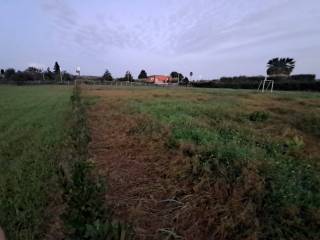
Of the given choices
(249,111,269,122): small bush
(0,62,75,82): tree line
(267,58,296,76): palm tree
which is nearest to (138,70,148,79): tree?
(0,62,75,82): tree line

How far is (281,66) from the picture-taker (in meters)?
83.4

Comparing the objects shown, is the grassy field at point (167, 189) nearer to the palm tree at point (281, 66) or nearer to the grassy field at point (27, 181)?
the grassy field at point (27, 181)

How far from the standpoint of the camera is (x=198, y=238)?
9.29ft

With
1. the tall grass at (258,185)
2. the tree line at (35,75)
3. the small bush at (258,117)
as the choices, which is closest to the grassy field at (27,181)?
the tall grass at (258,185)

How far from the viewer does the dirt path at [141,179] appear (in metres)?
3.13

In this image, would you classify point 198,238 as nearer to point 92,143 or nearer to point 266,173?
point 266,173

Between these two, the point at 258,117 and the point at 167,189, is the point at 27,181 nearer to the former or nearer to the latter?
the point at 167,189

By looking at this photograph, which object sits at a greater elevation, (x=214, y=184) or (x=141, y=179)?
(x=214, y=184)

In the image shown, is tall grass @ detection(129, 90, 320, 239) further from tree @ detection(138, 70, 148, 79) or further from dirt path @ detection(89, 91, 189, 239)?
tree @ detection(138, 70, 148, 79)

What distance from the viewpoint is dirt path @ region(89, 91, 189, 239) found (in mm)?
3127

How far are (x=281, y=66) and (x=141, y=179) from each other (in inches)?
Result: 3444

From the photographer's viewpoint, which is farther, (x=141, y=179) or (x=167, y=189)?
(x=141, y=179)

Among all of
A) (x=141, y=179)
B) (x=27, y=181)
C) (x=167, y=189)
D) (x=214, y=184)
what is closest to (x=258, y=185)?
(x=214, y=184)

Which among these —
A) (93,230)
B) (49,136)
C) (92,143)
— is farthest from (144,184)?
(49,136)
